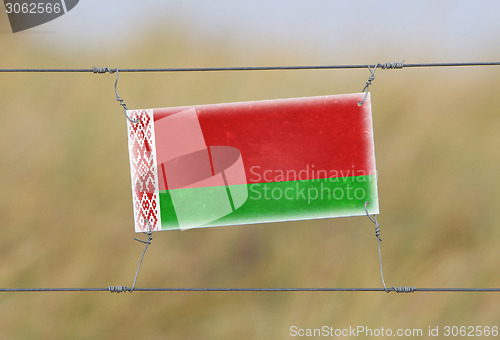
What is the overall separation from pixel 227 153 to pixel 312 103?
11.4 inches

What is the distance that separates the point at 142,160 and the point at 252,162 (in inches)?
12.7

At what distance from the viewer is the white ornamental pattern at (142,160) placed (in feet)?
5.18

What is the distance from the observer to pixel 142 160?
1581mm

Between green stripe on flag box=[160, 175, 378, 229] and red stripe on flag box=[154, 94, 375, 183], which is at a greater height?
red stripe on flag box=[154, 94, 375, 183]

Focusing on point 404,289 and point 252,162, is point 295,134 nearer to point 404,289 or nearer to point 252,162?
A: point 252,162

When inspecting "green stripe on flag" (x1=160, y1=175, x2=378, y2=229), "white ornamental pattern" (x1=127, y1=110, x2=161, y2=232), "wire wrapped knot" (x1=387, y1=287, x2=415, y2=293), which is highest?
"white ornamental pattern" (x1=127, y1=110, x2=161, y2=232)

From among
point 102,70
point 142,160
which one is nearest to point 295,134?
point 142,160

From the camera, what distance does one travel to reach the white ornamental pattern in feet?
5.18

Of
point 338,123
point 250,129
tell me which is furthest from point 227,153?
point 338,123

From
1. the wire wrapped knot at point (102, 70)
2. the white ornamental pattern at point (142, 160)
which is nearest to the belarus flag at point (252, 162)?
the white ornamental pattern at point (142, 160)

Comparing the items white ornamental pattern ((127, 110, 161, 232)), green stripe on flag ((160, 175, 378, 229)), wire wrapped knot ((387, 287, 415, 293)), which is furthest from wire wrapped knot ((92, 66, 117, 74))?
wire wrapped knot ((387, 287, 415, 293))

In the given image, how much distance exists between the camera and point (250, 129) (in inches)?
62.4

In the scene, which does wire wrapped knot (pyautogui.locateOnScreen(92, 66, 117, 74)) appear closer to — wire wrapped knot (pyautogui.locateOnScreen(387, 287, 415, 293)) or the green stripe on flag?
the green stripe on flag

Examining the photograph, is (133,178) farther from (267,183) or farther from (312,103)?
(312,103)
